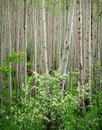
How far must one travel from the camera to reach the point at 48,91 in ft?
21.3

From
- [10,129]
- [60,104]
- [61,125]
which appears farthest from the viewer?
[10,129]

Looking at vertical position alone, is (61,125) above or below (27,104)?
below

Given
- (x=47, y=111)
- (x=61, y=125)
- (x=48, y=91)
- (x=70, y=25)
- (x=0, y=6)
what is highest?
(x=0, y=6)

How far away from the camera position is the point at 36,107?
659 cm

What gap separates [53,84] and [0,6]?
711cm

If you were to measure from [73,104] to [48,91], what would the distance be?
2.45ft

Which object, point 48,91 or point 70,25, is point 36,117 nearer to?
point 48,91

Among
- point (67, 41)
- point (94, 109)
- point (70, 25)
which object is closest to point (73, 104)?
point (67, 41)

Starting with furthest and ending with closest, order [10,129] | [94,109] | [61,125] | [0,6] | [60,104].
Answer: [0,6] < [94,109] < [10,129] < [61,125] < [60,104]

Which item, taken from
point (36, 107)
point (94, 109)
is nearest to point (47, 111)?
point (36, 107)

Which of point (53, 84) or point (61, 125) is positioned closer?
point (53, 84)

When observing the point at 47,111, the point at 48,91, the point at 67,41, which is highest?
the point at 67,41

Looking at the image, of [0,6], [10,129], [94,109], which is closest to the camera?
[10,129]

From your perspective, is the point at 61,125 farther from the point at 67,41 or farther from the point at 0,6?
the point at 0,6
